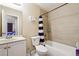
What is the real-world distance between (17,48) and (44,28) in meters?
0.48

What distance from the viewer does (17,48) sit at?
1405 millimetres

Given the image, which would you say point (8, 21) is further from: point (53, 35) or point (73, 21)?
point (73, 21)

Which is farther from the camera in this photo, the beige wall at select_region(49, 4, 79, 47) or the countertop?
the beige wall at select_region(49, 4, 79, 47)

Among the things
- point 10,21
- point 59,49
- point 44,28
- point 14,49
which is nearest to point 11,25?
point 10,21

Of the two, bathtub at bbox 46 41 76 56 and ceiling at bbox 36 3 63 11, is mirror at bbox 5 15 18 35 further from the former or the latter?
bathtub at bbox 46 41 76 56

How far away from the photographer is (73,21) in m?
1.46

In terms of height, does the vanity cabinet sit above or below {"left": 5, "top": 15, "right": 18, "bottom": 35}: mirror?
below

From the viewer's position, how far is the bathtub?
1.36 metres

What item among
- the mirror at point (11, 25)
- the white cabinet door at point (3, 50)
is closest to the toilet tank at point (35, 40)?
the mirror at point (11, 25)

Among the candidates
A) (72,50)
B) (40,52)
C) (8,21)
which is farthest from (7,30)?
(72,50)

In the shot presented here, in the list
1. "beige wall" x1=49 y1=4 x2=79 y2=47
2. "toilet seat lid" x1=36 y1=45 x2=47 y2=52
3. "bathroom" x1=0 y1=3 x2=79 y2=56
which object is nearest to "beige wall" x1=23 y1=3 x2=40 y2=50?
"bathroom" x1=0 y1=3 x2=79 y2=56

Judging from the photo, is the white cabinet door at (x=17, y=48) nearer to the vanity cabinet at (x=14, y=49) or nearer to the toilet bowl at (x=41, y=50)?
the vanity cabinet at (x=14, y=49)

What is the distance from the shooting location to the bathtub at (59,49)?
136cm

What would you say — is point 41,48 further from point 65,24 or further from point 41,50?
point 65,24
